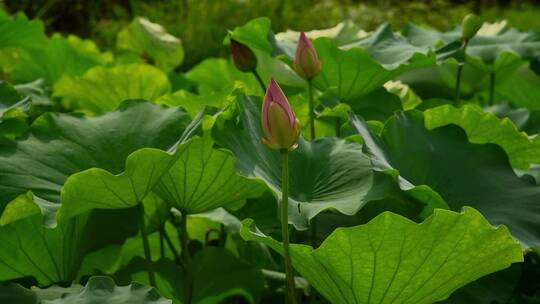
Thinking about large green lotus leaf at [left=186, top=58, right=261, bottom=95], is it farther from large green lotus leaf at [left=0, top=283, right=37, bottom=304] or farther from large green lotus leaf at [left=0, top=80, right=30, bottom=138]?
large green lotus leaf at [left=0, top=283, right=37, bottom=304]

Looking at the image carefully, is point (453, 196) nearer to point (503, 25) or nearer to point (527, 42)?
point (527, 42)

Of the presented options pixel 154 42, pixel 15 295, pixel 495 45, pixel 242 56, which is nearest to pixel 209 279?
pixel 15 295

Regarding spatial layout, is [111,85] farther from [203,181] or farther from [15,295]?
[15,295]

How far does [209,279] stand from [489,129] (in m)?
0.50

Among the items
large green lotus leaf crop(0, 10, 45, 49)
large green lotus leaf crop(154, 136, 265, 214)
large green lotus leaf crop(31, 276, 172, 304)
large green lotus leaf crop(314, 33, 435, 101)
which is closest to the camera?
large green lotus leaf crop(31, 276, 172, 304)

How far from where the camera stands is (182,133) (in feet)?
4.40

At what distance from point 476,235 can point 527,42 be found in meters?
1.03

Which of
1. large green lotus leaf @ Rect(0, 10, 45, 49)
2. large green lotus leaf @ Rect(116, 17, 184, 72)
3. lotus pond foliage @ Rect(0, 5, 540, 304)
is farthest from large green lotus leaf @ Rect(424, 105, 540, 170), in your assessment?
large green lotus leaf @ Rect(116, 17, 184, 72)

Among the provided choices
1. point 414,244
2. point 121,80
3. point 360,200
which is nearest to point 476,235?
point 414,244

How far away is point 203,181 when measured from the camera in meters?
1.29

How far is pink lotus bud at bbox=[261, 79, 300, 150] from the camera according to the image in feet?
3.45

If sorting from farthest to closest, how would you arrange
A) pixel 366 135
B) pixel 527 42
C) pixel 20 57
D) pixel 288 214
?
pixel 20 57 < pixel 527 42 < pixel 366 135 < pixel 288 214

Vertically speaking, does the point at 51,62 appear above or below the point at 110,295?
below

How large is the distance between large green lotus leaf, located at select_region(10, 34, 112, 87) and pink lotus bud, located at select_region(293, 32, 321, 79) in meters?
0.97
